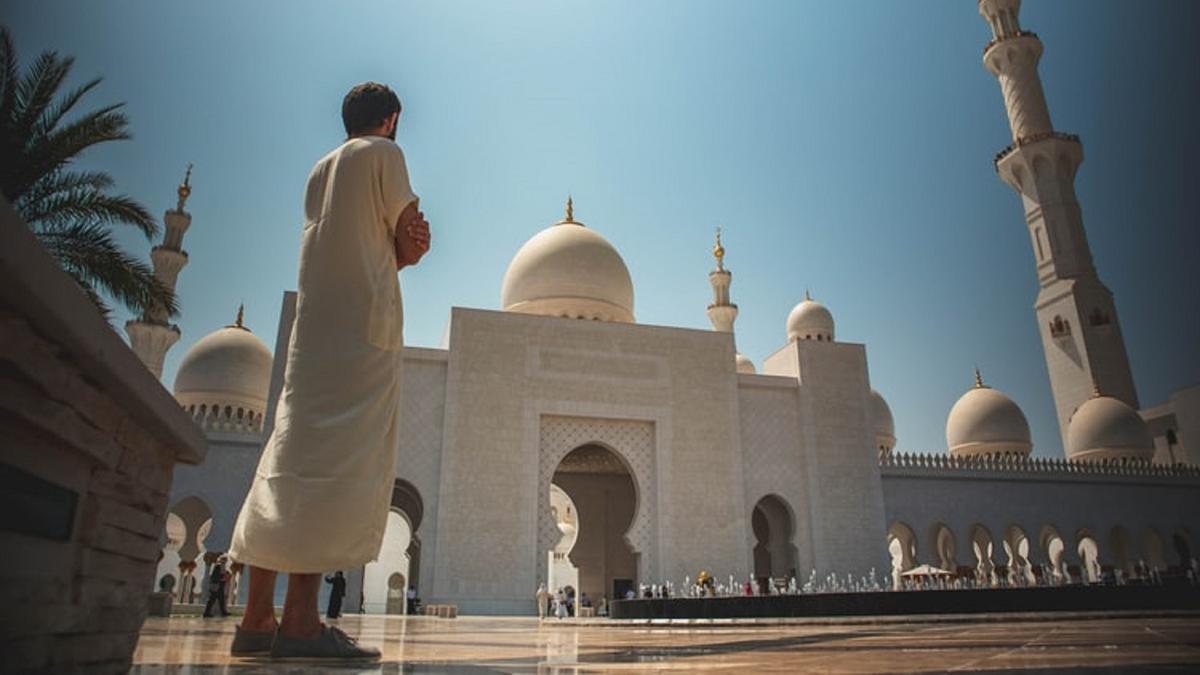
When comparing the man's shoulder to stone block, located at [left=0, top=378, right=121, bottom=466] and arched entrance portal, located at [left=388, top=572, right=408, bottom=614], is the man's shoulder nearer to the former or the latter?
stone block, located at [left=0, top=378, right=121, bottom=466]

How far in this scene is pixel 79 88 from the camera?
6.11 metres

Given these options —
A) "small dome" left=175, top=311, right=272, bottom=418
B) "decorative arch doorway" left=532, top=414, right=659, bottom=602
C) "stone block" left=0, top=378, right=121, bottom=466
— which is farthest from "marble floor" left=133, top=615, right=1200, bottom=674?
"small dome" left=175, top=311, right=272, bottom=418

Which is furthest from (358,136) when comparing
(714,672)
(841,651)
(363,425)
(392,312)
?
(841,651)

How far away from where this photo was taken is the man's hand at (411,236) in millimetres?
2316

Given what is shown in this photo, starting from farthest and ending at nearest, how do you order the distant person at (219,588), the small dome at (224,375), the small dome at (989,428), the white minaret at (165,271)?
1. the small dome at (989,428)
2. the small dome at (224,375)
3. the white minaret at (165,271)
4. the distant person at (219,588)

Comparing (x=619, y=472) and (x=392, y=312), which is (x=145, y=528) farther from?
(x=619, y=472)

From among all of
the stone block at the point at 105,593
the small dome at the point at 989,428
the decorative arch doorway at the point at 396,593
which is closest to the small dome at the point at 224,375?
the decorative arch doorway at the point at 396,593

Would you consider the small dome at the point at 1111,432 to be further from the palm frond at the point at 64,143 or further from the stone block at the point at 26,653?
the stone block at the point at 26,653

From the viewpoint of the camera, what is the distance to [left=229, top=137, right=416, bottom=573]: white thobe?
1.95 metres

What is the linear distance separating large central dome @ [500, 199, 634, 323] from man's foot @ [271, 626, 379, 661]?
13963 millimetres

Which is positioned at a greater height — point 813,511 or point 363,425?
point 813,511

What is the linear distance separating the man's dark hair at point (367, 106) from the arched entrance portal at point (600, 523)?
50.5 ft

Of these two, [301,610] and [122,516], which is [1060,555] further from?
[122,516]

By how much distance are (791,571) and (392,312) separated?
13888 millimetres
